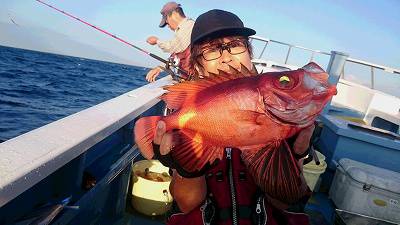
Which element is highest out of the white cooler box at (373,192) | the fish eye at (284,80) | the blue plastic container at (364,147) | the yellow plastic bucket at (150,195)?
the fish eye at (284,80)

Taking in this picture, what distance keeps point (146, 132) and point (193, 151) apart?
13.4 inches

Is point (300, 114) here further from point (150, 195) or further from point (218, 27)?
point (150, 195)

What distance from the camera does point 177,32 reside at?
6617 mm

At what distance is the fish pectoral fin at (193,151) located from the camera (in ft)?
5.16

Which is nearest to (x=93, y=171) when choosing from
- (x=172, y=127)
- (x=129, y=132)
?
(x=129, y=132)

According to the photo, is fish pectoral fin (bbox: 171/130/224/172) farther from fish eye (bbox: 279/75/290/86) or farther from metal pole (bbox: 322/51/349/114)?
metal pole (bbox: 322/51/349/114)

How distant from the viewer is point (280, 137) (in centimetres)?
143

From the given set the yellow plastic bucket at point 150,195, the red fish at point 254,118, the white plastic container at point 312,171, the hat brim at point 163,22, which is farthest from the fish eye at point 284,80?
the hat brim at point 163,22

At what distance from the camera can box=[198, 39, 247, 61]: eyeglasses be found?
2.07m

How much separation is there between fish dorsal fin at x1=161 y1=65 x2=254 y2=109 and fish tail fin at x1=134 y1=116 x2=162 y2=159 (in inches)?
5.3

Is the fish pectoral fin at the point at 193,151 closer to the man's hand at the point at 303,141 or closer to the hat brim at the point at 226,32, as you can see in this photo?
the man's hand at the point at 303,141

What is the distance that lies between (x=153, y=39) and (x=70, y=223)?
5714 millimetres

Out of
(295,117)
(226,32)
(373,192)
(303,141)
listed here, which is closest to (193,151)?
(295,117)

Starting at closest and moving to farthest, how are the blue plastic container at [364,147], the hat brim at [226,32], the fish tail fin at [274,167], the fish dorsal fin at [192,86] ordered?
the fish tail fin at [274,167]
the fish dorsal fin at [192,86]
the hat brim at [226,32]
the blue plastic container at [364,147]
